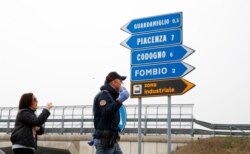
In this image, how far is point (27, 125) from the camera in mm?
9656

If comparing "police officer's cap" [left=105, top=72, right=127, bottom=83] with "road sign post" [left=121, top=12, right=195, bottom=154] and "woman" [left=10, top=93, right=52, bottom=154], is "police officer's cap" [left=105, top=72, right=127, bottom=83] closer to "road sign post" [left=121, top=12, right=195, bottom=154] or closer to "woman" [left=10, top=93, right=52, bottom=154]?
"woman" [left=10, top=93, right=52, bottom=154]

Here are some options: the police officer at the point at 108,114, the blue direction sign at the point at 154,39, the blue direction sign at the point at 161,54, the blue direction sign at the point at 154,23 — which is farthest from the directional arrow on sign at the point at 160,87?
the police officer at the point at 108,114

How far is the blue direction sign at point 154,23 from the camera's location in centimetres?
1215

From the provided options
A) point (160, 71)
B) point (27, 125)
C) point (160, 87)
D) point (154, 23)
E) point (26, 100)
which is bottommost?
point (27, 125)

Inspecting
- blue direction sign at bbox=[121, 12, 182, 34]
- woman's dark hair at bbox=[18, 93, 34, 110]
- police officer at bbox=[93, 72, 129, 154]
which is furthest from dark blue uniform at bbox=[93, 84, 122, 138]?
blue direction sign at bbox=[121, 12, 182, 34]

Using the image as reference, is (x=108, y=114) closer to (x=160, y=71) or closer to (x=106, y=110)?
(x=106, y=110)

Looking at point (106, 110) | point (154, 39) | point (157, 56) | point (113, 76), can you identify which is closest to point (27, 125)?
point (106, 110)

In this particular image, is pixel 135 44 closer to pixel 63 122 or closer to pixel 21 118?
pixel 21 118

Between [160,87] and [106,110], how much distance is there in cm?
293

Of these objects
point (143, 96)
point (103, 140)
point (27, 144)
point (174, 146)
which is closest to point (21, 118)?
point (27, 144)

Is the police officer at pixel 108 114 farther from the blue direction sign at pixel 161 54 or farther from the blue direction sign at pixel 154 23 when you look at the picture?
the blue direction sign at pixel 154 23

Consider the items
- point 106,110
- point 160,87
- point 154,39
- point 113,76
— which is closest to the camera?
point 106,110

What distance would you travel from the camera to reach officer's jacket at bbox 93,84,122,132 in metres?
9.38

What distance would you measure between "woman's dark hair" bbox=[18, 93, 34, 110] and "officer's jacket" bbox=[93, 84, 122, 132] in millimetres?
995
